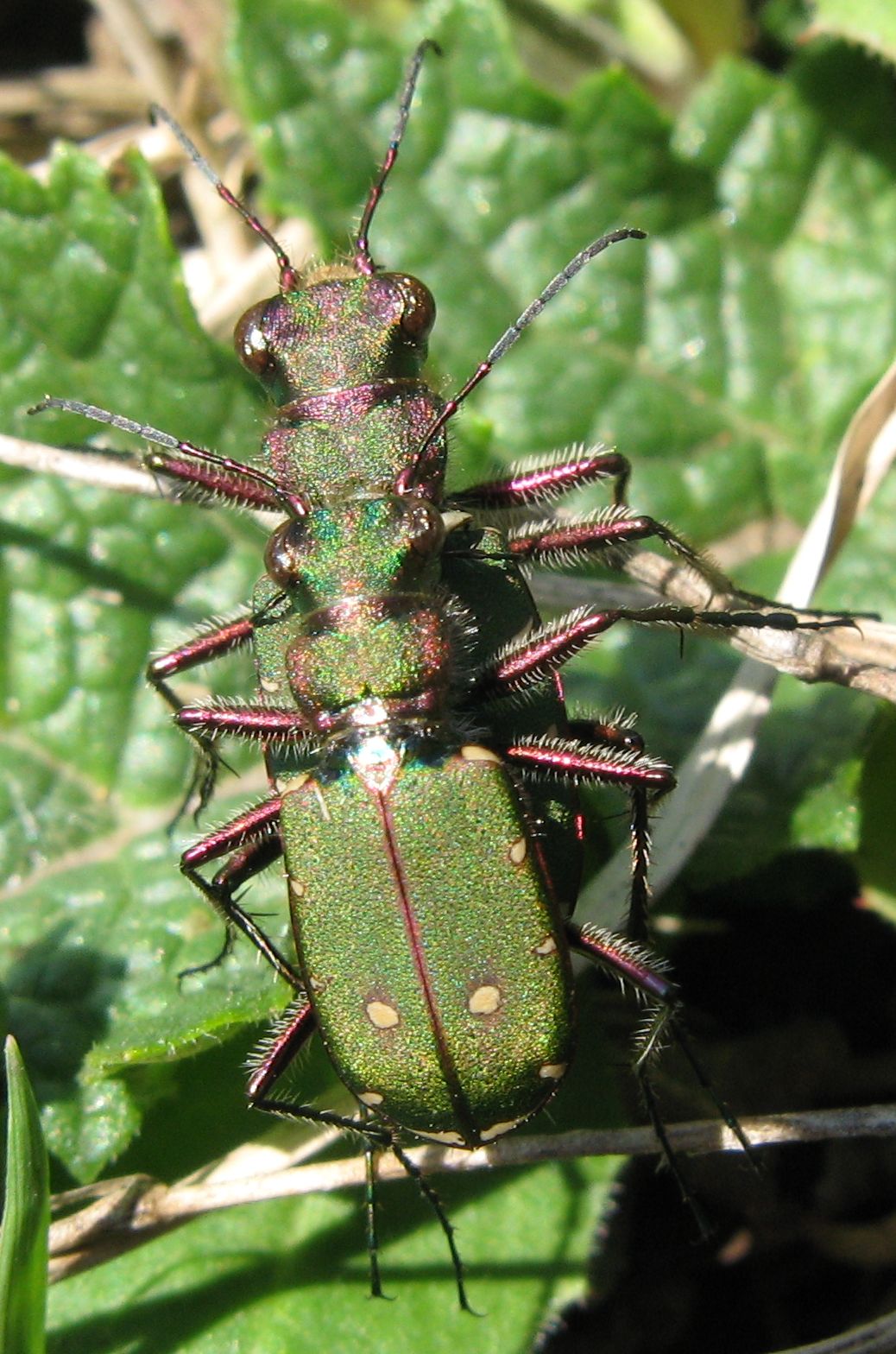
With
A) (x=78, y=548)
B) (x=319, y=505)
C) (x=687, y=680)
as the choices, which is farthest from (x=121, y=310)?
(x=687, y=680)

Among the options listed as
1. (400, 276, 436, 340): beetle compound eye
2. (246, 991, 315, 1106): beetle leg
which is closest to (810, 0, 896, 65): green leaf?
(400, 276, 436, 340): beetle compound eye

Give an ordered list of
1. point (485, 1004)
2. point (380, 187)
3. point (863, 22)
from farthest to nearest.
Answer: point (863, 22) < point (380, 187) < point (485, 1004)

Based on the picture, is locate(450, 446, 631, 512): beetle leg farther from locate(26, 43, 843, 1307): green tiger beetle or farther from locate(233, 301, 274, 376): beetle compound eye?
locate(233, 301, 274, 376): beetle compound eye

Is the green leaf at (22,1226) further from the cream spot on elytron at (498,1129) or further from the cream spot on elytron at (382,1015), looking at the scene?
the cream spot on elytron at (498,1129)

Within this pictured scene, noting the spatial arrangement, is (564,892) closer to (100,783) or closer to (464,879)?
(464,879)

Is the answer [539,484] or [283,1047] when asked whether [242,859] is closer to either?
[283,1047]

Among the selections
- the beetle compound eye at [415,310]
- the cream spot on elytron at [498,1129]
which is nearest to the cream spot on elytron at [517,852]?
the cream spot on elytron at [498,1129]

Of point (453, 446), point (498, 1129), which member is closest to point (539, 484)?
point (453, 446)
